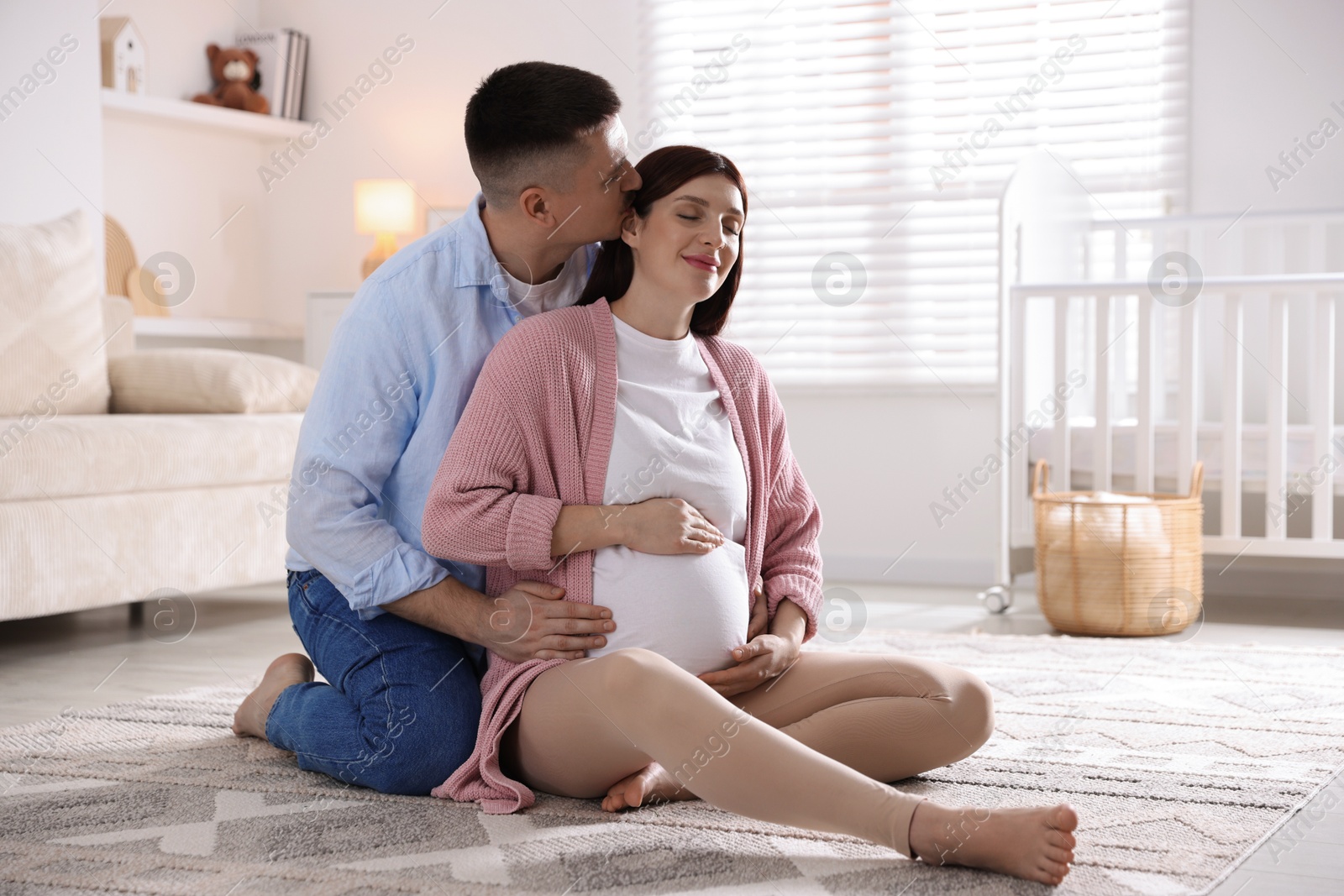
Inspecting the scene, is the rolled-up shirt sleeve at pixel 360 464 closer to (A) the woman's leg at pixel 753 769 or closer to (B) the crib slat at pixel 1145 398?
(A) the woman's leg at pixel 753 769

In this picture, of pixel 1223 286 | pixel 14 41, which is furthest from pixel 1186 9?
pixel 14 41

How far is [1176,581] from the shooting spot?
8.39 feet

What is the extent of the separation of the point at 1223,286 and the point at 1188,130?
80cm

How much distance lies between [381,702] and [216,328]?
9.57 ft

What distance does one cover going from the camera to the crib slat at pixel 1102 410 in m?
2.70

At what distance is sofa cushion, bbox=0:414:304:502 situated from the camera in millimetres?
2180

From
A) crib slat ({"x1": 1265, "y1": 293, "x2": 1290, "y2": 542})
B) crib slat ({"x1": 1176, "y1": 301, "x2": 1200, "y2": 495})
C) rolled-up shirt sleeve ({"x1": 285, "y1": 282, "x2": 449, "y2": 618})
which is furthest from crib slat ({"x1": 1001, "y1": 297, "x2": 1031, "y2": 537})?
rolled-up shirt sleeve ({"x1": 285, "y1": 282, "x2": 449, "y2": 618})

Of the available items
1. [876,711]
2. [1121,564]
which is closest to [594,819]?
[876,711]

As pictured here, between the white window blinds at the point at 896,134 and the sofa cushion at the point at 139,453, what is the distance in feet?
4.91

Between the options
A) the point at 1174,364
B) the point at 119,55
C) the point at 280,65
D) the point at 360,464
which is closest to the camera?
the point at 360,464

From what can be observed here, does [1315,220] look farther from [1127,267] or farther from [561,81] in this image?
[561,81]

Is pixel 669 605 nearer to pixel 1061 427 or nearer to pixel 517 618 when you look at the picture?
pixel 517 618

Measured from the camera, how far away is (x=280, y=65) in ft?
13.6

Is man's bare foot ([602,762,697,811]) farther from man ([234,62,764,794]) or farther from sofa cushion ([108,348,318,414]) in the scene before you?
sofa cushion ([108,348,318,414])
